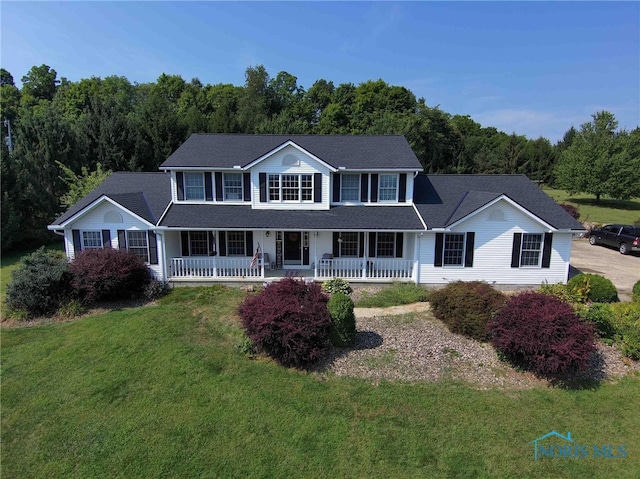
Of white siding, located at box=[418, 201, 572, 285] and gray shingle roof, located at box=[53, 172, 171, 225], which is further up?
gray shingle roof, located at box=[53, 172, 171, 225]

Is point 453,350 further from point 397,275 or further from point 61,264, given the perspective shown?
point 61,264

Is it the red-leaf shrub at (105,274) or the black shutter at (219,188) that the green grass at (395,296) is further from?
the red-leaf shrub at (105,274)

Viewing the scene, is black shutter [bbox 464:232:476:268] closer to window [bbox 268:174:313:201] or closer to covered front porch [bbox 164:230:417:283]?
covered front porch [bbox 164:230:417:283]

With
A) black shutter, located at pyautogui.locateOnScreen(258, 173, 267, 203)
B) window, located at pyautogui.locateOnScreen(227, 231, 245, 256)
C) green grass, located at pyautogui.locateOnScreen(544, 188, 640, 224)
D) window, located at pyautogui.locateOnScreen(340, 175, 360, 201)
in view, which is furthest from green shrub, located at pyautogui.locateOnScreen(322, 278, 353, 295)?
green grass, located at pyautogui.locateOnScreen(544, 188, 640, 224)

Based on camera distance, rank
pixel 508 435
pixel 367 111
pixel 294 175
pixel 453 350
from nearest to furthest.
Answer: pixel 508 435
pixel 453 350
pixel 294 175
pixel 367 111

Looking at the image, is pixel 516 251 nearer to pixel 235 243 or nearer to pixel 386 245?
pixel 386 245

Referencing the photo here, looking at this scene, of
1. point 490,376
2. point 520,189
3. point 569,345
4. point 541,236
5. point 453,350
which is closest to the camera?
point 569,345

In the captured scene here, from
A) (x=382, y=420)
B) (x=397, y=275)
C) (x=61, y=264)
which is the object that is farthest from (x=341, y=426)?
(x=61, y=264)

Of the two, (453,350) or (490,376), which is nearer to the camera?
(490,376)
